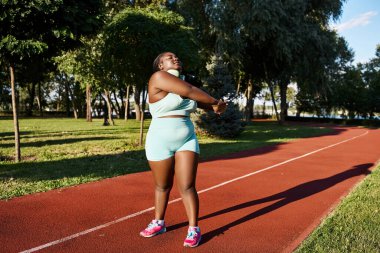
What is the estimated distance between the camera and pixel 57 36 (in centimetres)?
→ 913

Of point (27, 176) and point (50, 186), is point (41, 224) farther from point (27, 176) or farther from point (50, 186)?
point (27, 176)

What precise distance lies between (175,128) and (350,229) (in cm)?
264

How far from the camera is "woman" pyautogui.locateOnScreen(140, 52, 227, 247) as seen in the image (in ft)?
12.5

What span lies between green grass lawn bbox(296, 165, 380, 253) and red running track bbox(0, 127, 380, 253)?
0.20 meters

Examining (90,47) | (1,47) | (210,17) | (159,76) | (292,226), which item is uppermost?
(210,17)

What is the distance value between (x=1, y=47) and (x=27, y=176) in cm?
329

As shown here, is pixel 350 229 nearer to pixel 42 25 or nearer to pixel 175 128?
pixel 175 128

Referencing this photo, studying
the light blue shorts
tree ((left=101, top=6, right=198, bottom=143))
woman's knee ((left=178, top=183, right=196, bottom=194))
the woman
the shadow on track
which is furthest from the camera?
tree ((left=101, top=6, right=198, bottom=143))

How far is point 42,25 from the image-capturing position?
30.5 ft

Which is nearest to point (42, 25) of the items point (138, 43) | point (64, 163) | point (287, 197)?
point (64, 163)

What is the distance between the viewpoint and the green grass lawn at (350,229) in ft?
13.2

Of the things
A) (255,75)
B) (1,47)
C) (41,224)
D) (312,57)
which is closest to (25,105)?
(255,75)

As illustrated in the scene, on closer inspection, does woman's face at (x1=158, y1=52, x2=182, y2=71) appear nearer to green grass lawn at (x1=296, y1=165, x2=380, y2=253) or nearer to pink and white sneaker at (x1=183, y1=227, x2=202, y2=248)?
pink and white sneaker at (x1=183, y1=227, x2=202, y2=248)

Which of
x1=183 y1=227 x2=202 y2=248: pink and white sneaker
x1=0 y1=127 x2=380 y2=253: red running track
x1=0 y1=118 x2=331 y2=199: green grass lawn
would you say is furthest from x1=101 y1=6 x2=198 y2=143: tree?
x1=183 y1=227 x2=202 y2=248: pink and white sneaker
